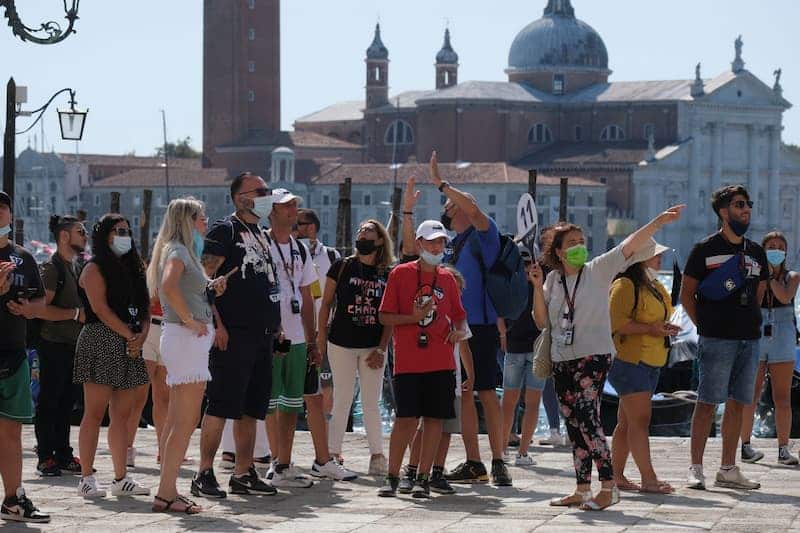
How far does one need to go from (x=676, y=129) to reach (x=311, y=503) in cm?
8955

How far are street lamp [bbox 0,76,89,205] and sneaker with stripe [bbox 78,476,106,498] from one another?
6.29m

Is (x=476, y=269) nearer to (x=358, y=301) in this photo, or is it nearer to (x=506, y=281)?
(x=506, y=281)

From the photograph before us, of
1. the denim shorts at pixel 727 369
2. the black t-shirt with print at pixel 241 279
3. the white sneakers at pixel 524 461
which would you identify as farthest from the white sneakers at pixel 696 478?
the black t-shirt with print at pixel 241 279

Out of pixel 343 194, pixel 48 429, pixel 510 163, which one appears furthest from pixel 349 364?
pixel 510 163

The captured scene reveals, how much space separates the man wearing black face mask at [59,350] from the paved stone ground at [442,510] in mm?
195

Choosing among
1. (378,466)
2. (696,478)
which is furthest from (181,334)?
(696,478)

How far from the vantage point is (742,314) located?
8.52 meters

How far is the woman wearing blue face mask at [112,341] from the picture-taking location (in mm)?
7930

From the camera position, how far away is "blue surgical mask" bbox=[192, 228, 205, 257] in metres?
7.62

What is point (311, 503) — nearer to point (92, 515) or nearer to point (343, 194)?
point (92, 515)

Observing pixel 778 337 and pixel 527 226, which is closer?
pixel 527 226

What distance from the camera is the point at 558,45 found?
9975 cm

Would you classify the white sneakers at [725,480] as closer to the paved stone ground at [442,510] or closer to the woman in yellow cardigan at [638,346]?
the paved stone ground at [442,510]

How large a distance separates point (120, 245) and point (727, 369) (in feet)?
9.77
